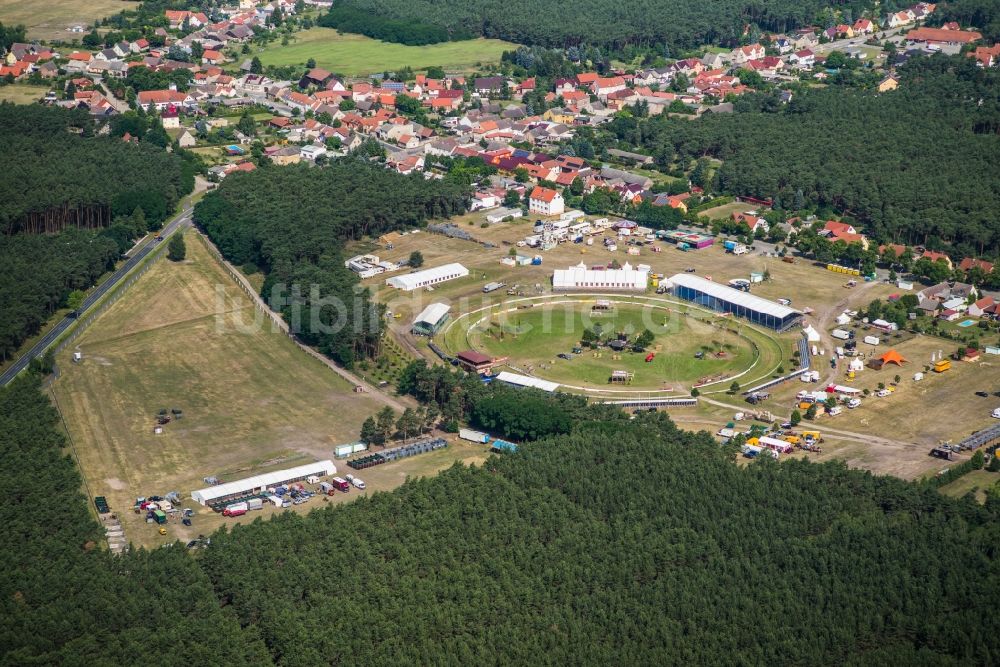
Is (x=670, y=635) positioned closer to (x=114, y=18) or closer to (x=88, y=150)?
(x=88, y=150)

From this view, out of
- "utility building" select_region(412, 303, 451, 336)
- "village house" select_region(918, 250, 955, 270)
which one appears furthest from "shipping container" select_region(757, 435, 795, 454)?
"village house" select_region(918, 250, 955, 270)

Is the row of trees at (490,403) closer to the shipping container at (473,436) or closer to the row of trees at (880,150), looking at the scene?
the shipping container at (473,436)

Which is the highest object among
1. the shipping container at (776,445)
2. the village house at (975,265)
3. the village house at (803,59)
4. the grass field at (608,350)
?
the village house at (803,59)

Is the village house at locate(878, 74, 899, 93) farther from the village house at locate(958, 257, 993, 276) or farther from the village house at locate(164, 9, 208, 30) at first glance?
Result: the village house at locate(164, 9, 208, 30)

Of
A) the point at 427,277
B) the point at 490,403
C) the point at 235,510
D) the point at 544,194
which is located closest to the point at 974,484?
the point at 490,403

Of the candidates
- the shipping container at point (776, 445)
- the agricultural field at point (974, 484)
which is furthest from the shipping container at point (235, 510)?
the agricultural field at point (974, 484)
